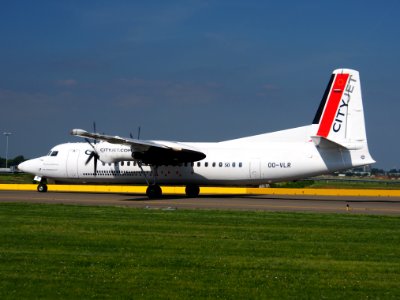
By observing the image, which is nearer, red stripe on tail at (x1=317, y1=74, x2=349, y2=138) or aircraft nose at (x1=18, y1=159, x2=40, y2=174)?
red stripe on tail at (x1=317, y1=74, x2=349, y2=138)

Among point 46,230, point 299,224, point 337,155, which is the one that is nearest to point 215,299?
point 46,230

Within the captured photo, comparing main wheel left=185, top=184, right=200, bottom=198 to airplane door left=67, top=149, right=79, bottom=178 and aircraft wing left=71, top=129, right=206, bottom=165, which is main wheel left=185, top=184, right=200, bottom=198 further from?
airplane door left=67, top=149, right=79, bottom=178

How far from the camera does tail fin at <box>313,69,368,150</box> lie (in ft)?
105

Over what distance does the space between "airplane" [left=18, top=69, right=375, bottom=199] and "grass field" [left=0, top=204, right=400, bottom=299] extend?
11.0 meters

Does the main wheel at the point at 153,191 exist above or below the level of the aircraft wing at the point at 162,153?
below

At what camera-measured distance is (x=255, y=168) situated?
112 ft

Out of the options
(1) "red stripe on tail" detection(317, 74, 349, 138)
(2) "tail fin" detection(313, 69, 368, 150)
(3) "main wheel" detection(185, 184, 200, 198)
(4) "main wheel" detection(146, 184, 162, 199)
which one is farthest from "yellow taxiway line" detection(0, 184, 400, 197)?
(2) "tail fin" detection(313, 69, 368, 150)

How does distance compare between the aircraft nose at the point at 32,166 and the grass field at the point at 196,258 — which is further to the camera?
the aircraft nose at the point at 32,166

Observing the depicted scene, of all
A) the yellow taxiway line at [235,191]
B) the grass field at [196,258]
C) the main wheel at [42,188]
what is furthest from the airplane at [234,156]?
the grass field at [196,258]

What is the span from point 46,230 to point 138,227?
2.86 m

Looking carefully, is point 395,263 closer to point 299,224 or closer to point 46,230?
point 299,224

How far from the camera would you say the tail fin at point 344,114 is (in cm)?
3188

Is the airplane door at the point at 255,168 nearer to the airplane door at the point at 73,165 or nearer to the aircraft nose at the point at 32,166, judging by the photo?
the airplane door at the point at 73,165

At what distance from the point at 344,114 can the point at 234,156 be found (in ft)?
22.3
